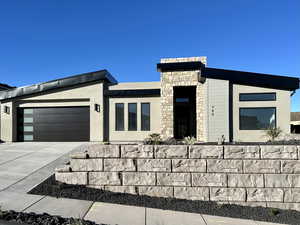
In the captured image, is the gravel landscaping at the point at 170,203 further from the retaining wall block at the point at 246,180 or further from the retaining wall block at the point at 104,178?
the retaining wall block at the point at 246,180

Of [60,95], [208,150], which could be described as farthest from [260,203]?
[60,95]

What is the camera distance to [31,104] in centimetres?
1348

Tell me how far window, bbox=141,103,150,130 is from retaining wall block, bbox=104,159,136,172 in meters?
7.47

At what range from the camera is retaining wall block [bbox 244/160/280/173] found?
5203mm

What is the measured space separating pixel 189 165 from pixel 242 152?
1.37m

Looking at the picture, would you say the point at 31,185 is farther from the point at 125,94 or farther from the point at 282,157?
the point at 125,94

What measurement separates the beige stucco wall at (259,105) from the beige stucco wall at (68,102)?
25.7 ft

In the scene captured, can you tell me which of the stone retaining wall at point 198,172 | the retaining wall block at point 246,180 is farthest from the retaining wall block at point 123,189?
the retaining wall block at point 246,180

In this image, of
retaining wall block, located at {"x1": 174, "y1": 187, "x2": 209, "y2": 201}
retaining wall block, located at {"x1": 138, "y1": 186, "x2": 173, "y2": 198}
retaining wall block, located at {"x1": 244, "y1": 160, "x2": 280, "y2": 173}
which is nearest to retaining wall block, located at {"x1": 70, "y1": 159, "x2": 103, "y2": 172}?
retaining wall block, located at {"x1": 138, "y1": 186, "x2": 173, "y2": 198}

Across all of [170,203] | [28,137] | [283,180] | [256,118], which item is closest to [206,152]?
[170,203]

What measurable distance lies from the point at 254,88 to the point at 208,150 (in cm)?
822

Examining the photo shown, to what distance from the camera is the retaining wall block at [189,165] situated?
210 inches

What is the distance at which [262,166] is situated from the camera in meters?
5.23

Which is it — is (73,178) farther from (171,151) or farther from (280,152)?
(280,152)
